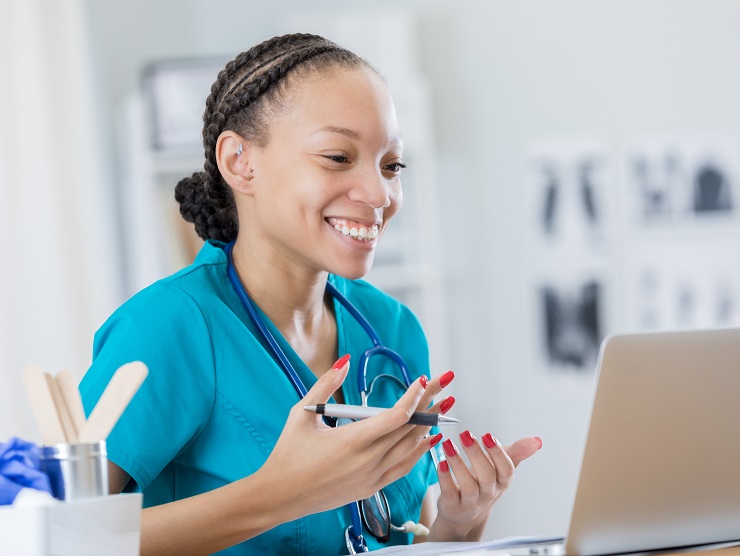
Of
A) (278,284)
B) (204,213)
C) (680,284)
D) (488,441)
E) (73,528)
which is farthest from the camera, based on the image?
(680,284)

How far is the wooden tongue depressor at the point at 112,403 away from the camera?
30.5 inches

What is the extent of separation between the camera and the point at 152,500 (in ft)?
3.82

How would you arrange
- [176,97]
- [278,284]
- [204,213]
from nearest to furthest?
[278,284] → [204,213] → [176,97]

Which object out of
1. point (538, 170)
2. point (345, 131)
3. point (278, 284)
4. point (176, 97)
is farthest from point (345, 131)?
point (538, 170)

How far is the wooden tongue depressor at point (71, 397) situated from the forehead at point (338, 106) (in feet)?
1.70

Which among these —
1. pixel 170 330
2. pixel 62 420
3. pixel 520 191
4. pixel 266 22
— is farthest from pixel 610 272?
pixel 62 420

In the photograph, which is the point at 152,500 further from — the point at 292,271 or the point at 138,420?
the point at 292,271

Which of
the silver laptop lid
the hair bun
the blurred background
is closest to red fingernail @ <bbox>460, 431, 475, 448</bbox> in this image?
the silver laptop lid

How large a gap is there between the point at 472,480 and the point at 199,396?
0.33m

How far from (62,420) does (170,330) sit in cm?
36

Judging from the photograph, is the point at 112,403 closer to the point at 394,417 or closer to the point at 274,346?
the point at 394,417

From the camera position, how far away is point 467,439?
1.07m

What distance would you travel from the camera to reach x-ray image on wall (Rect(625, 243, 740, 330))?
299 cm

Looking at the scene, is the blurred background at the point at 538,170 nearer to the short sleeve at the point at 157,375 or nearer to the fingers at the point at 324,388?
the short sleeve at the point at 157,375
